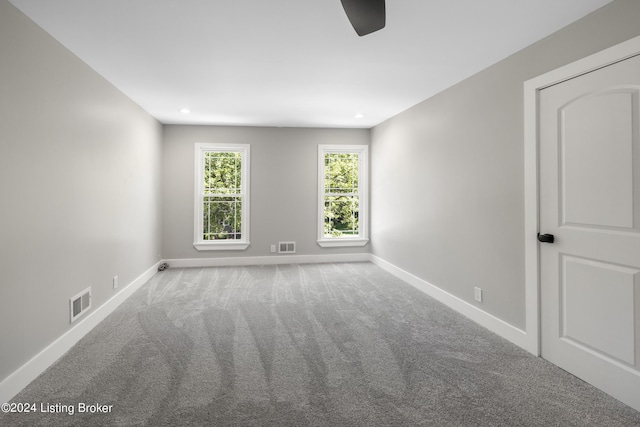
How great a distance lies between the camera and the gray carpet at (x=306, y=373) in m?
1.77

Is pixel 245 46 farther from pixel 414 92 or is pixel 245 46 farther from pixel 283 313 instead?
pixel 283 313

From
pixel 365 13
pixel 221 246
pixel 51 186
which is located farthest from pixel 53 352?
pixel 221 246

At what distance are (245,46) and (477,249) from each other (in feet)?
9.02

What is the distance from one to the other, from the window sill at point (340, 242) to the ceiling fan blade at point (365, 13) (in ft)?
14.4

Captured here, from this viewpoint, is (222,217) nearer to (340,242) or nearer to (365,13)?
(340,242)

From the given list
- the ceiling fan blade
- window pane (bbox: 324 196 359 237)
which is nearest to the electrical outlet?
the ceiling fan blade

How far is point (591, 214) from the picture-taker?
82.5 inches

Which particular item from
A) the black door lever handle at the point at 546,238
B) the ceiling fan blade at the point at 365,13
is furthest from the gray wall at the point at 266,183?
the ceiling fan blade at the point at 365,13

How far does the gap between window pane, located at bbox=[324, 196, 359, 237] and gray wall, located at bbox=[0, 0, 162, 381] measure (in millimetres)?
3194

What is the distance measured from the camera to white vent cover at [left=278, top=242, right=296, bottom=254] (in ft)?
18.5

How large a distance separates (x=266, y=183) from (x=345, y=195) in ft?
4.68

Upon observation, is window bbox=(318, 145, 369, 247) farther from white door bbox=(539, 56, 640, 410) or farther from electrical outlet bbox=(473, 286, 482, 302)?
white door bbox=(539, 56, 640, 410)

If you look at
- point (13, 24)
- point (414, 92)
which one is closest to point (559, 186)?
point (414, 92)

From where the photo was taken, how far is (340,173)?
5883 millimetres
